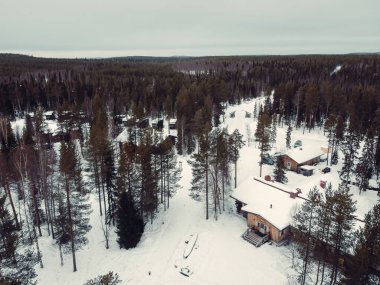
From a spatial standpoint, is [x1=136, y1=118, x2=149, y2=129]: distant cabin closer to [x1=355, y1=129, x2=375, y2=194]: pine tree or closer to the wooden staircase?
the wooden staircase

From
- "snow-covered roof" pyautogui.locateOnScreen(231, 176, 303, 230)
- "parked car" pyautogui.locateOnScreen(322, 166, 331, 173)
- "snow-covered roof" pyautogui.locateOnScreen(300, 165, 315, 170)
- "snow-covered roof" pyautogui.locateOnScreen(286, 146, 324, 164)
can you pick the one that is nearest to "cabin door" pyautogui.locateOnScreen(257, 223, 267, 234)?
"snow-covered roof" pyautogui.locateOnScreen(231, 176, 303, 230)

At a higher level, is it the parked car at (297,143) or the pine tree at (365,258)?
the pine tree at (365,258)

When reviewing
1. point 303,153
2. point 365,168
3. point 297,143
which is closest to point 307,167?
point 303,153

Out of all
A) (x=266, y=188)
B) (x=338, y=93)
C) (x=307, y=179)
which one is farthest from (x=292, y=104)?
(x=266, y=188)

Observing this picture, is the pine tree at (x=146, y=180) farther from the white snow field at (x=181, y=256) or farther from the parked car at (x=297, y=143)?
the parked car at (x=297, y=143)

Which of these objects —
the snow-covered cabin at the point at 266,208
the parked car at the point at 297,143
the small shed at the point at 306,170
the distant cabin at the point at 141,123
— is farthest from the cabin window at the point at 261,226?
the distant cabin at the point at 141,123

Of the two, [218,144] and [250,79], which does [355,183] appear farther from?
[250,79]

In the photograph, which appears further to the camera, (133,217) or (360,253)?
(133,217)

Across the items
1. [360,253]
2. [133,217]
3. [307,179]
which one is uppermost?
[360,253]
